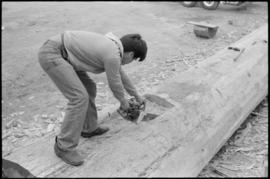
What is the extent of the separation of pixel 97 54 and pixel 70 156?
33.4 inches

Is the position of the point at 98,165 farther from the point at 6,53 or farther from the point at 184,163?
the point at 6,53

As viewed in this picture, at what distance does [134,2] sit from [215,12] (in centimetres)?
297

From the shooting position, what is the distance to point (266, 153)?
12.4 ft

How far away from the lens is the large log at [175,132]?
280 centimetres

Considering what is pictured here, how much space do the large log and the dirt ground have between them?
48 cm

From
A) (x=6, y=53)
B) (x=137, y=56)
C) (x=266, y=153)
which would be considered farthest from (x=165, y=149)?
(x=6, y=53)

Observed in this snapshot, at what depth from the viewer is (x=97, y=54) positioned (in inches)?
113

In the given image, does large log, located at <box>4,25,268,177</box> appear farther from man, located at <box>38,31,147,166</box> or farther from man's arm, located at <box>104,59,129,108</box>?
man's arm, located at <box>104,59,129,108</box>

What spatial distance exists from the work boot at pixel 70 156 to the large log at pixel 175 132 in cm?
4

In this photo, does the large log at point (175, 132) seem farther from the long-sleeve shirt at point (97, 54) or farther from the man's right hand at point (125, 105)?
the long-sleeve shirt at point (97, 54)

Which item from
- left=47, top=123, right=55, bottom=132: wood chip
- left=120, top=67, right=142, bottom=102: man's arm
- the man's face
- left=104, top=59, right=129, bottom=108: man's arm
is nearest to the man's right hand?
left=104, top=59, right=129, bottom=108: man's arm

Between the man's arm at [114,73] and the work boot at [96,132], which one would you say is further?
the work boot at [96,132]

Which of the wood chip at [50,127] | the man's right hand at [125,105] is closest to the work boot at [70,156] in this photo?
the man's right hand at [125,105]

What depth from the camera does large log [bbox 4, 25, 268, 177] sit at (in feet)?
9.18
